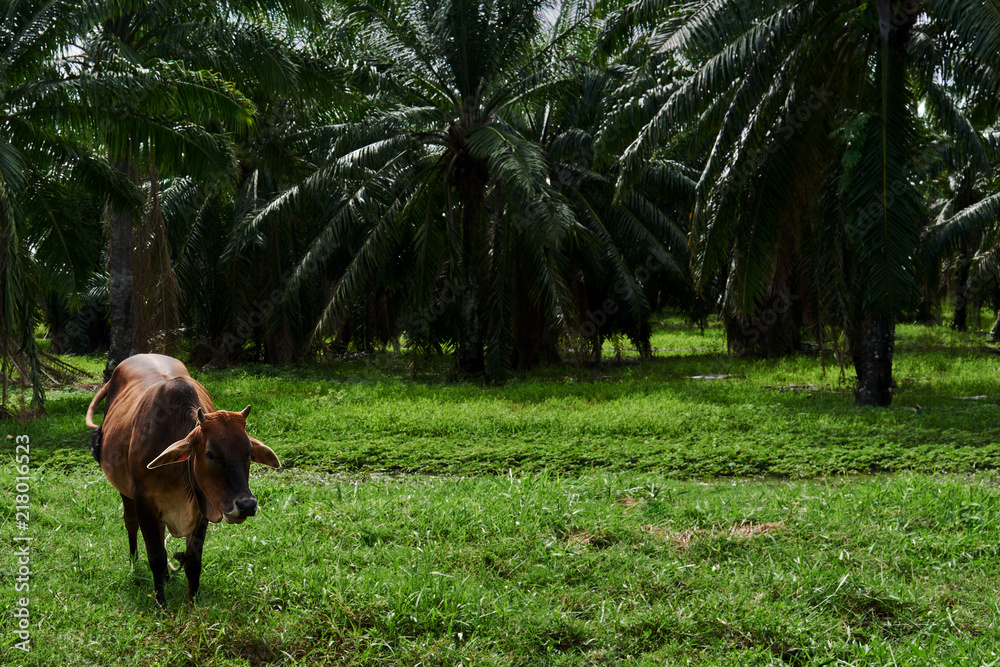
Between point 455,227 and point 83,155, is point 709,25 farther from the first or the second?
point 83,155

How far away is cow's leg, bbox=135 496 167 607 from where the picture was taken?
403 cm

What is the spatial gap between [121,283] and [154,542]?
33.9 feet

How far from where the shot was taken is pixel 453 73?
13.9m

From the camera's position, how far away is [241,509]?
10.6 feet

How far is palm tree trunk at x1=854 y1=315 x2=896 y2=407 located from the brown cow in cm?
930

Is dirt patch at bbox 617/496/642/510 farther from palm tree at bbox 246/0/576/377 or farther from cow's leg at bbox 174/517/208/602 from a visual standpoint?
palm tree at bbox 246/0/576/377

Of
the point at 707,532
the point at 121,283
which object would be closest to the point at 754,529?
the point at 707,532

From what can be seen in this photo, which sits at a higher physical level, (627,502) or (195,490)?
(195,490)

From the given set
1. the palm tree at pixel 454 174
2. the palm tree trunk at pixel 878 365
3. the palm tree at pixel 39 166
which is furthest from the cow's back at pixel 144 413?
the palm tree trunk at pixel 878 365

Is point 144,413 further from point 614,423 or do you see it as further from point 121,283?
point 121,283

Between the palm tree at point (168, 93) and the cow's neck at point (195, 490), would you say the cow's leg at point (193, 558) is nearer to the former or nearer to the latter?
the cow's neck at point (195, 490)

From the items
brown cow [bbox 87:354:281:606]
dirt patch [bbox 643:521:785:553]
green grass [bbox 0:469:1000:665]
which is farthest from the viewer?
dirt patch [bbox 643:521:785:553]

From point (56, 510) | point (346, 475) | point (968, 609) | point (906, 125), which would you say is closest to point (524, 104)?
point (906, 125)

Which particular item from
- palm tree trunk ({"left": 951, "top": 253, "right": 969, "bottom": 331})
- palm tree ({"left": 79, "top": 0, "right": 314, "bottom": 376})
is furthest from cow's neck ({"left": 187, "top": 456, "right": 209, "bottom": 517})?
palm tree trunk ({"left": 951, "top": 253, "right": 969, "bottom": 331})
